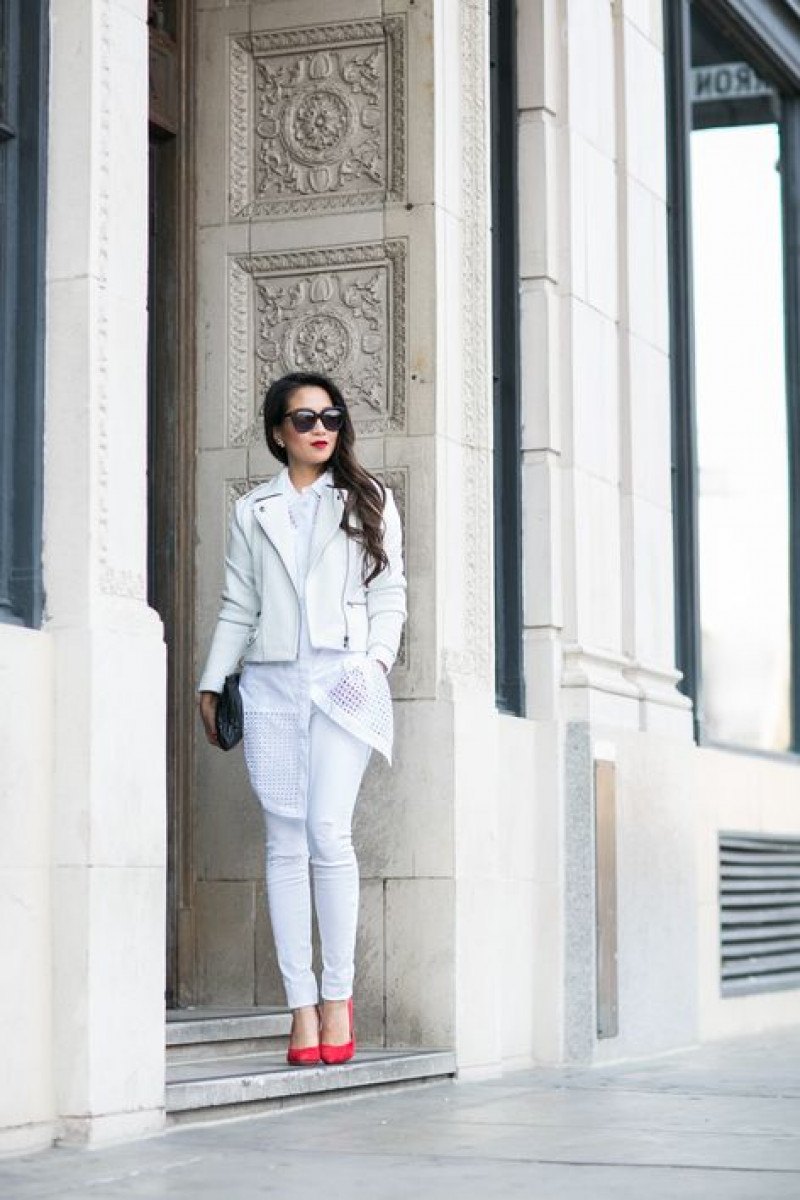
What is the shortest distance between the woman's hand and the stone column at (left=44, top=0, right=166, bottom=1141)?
103cm

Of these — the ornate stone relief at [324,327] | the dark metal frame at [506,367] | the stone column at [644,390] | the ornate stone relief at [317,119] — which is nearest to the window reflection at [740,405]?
the stone column at [644,390]

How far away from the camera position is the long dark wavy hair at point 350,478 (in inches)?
348

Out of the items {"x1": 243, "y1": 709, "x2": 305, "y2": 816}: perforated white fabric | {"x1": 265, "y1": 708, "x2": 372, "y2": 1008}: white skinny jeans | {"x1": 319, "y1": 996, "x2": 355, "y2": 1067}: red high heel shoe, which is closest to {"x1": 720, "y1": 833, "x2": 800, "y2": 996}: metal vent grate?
{"x1": 319, "y1": 996, "x2": 355, "y2": 1067}: red high heel shoe

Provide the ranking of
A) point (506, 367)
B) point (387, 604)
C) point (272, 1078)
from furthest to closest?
point (506, 367) < point (387, 604) < point (272, 1078)

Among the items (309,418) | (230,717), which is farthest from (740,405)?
(230,717)

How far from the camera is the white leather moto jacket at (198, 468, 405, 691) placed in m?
8.76

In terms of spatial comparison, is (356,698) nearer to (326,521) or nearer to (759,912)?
(326,521)

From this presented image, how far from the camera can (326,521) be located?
8.87 m

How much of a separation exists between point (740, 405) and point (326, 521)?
6.67m

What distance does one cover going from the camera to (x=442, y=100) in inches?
396

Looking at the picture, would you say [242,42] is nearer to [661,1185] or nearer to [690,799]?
[690,799]

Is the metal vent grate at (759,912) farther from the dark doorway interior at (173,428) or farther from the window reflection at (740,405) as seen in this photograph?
the dark doorway interior at (173,428)

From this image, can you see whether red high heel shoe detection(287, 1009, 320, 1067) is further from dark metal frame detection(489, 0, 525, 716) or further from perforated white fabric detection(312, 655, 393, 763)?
dark metal frame detection(489, 0, 525, 716)

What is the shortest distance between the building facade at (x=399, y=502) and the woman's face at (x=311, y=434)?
2.37 ft
